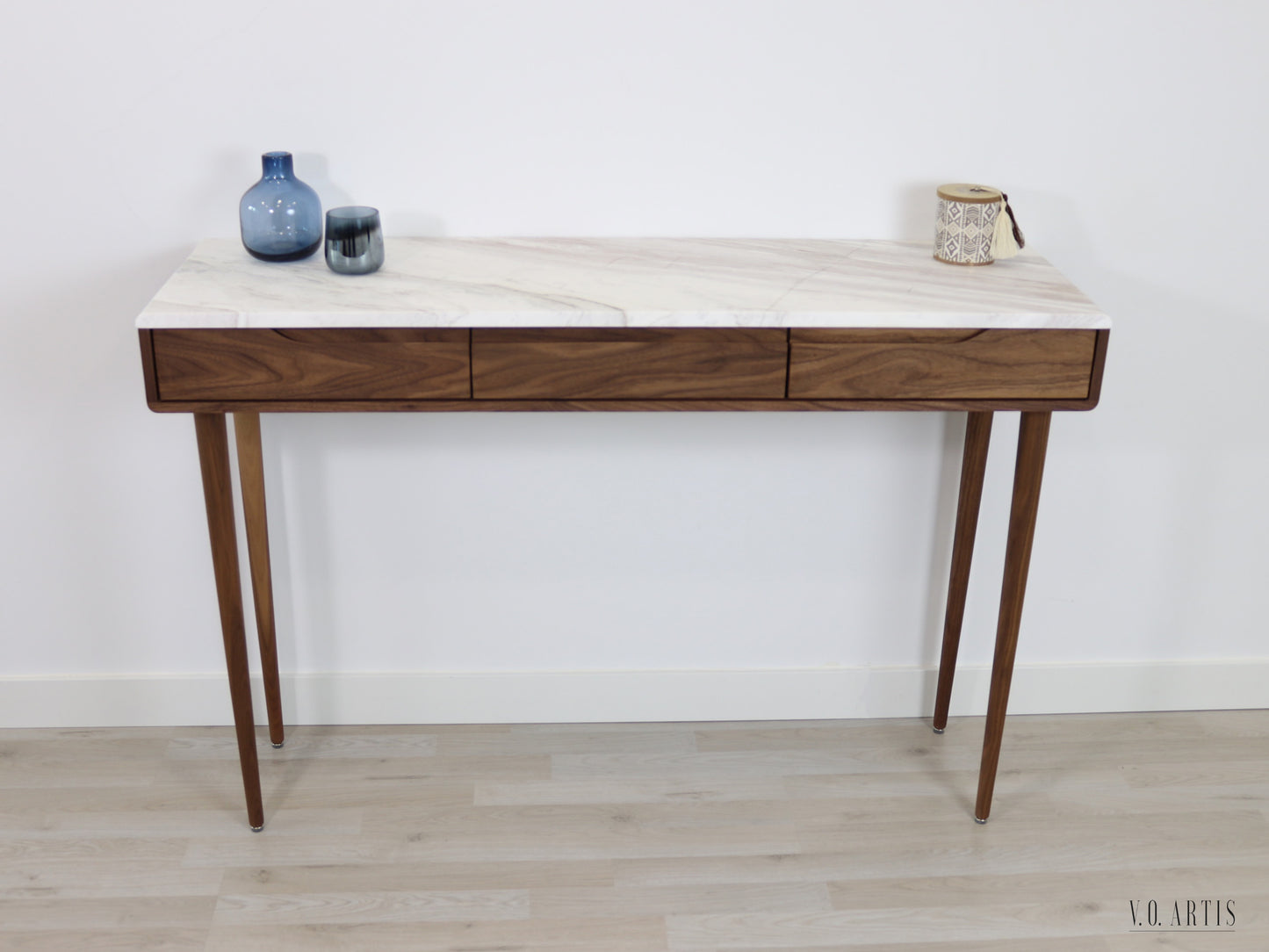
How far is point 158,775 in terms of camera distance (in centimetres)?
228

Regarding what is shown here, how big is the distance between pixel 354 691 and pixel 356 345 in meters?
0.94

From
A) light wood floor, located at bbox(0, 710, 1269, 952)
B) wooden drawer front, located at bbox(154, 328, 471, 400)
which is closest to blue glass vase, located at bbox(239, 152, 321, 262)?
wooden drawer front, located at bbox(154, 328, 471, 400)

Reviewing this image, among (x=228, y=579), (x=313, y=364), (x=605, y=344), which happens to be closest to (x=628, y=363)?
(x=605, y=344)

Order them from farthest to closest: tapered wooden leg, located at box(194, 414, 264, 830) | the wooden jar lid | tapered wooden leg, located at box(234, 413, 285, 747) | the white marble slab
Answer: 1. tapered wooden leg, located at box(234, 413, 285, 747)
2. the wooden jar lid
3. tapered wooden leg, located at box(194, 414, 264, 830)
4. the white marble slab

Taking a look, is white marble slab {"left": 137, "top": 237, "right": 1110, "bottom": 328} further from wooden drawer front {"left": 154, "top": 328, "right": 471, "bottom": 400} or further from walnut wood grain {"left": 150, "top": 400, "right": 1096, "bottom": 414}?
walnut wood grain {"left": 150, "top": 400, "right": 1096, "bottom": 414}

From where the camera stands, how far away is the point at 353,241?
1849 mm

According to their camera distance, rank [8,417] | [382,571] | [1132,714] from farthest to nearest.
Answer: [1132,714] < [382,571] < [8,417]

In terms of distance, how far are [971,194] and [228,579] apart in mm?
1381

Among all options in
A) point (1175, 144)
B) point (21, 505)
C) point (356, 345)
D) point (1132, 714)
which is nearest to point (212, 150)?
point (356, 345)

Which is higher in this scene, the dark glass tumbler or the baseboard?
the dark glass tumbler

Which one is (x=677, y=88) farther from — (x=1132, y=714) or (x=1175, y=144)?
(x=1132, y=714)

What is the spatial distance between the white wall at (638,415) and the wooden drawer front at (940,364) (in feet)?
1.45

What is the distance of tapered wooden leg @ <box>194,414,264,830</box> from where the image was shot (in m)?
1.83

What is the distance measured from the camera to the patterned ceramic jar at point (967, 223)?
194 centimetres
